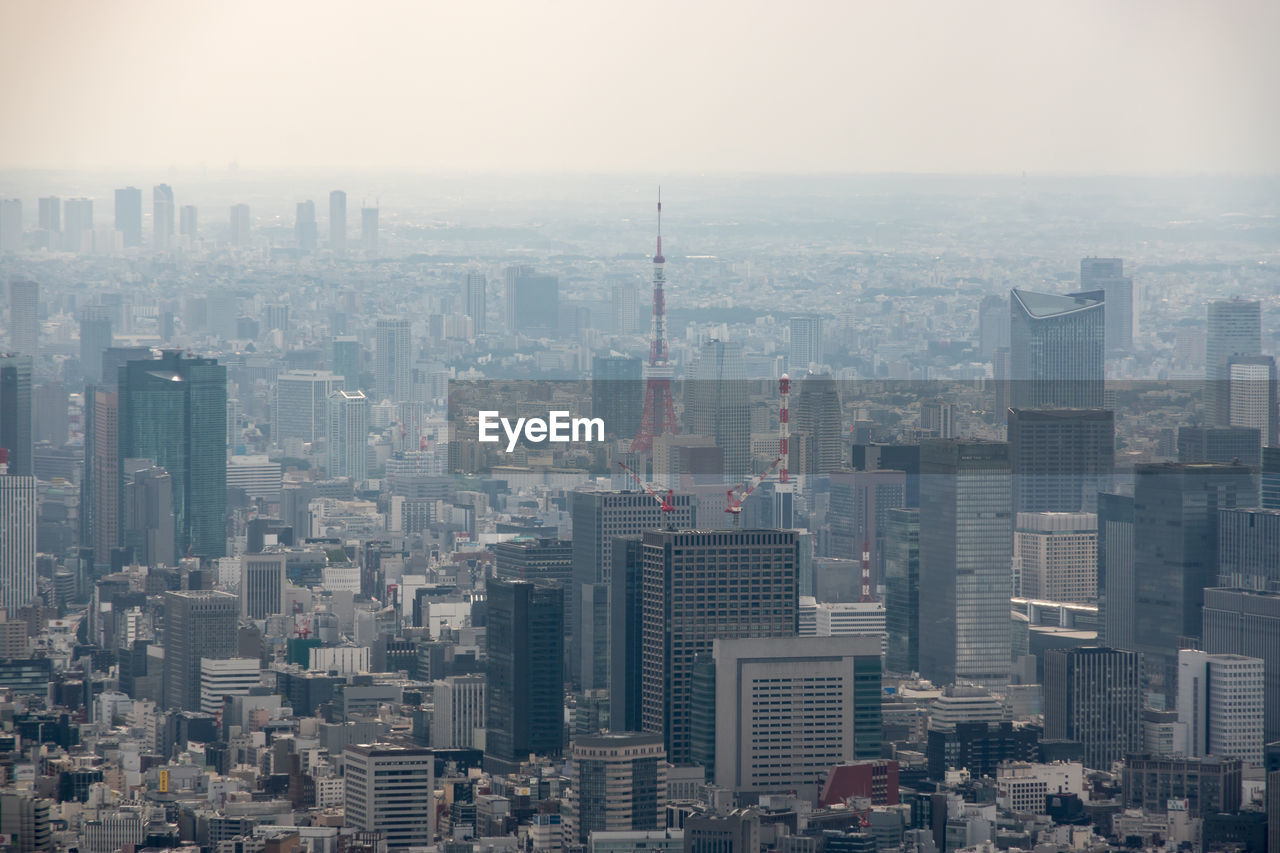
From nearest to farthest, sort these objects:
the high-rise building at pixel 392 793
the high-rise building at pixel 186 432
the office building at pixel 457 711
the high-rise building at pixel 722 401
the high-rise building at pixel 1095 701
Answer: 1. the high-rise building at pixel 392 793
2. the office building at pixel 457 711
3. the high-rise building at pixel 1095 701
4. the high-rise building at pixel 722 401
5. the high-rise building at pixel 186 432

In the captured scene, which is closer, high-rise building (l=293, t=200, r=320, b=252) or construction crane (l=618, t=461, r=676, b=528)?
construction crane (l=618, t=461, r=676, b=528)

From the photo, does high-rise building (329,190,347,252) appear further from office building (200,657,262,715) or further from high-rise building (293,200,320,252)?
office building (200,657,262,715)

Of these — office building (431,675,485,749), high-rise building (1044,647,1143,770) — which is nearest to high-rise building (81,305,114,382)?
office building (431,675,485,749)

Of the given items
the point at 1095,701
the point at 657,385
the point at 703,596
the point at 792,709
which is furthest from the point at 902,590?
the point at 792,709

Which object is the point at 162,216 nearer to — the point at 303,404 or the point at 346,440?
the point at 303,404

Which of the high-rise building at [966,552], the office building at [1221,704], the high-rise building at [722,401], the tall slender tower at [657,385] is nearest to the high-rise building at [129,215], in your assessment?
the tall slender tower at [657,385]

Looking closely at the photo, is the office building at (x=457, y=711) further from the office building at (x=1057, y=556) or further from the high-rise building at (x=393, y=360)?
the high-rise building at (x=393, y=360)

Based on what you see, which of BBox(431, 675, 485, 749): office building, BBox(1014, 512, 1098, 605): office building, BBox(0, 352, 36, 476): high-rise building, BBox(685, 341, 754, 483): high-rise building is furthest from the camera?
BBox(0, 352, 36, 476): high-rise building
